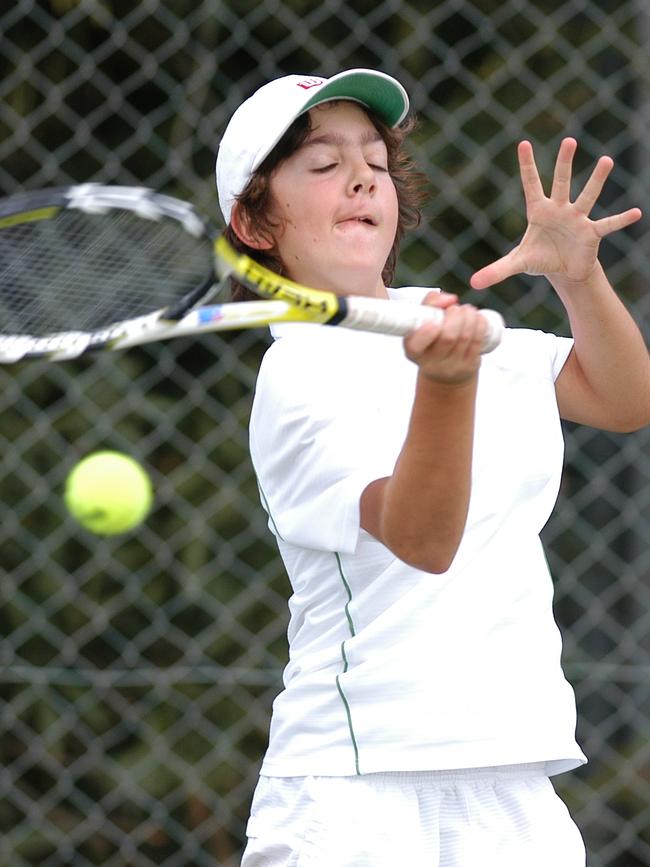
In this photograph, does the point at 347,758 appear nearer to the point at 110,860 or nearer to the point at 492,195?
the point at 110,860

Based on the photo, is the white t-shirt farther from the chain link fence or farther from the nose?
the chain link fence

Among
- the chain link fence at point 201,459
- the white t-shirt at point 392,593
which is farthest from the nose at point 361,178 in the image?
the chain link fence at point 201,459

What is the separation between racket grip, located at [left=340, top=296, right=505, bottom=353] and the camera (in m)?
1.17

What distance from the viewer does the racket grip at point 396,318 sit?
1175 millimetres

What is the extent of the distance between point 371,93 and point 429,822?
64 centimetres

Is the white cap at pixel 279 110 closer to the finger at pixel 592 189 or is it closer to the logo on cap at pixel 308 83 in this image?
the logo on cap at pixel 308 83

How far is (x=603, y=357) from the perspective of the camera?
1505mm

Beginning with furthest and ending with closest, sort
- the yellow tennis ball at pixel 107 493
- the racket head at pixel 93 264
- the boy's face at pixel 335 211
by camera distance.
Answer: the yellow tennis ball at pixel 107 493, the boy's face at pixel 335 211, the racket head at pixel 93 264

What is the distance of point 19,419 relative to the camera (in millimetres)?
2496

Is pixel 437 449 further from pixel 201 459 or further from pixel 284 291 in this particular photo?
pixel 201 459

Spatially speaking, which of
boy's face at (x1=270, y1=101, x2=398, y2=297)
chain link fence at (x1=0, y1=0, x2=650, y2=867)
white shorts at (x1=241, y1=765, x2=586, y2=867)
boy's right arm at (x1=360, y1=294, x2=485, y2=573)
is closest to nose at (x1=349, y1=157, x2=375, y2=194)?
boy's face at (x1=270, y1=101, x2=398, y2=297)

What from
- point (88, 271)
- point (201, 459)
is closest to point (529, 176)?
point (88, 271)

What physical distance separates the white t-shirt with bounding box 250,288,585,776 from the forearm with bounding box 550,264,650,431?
91 millimetres

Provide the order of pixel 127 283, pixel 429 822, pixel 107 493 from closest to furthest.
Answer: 1. pixel 429 822
2. pixel 127 283
3. pixel 107 493
